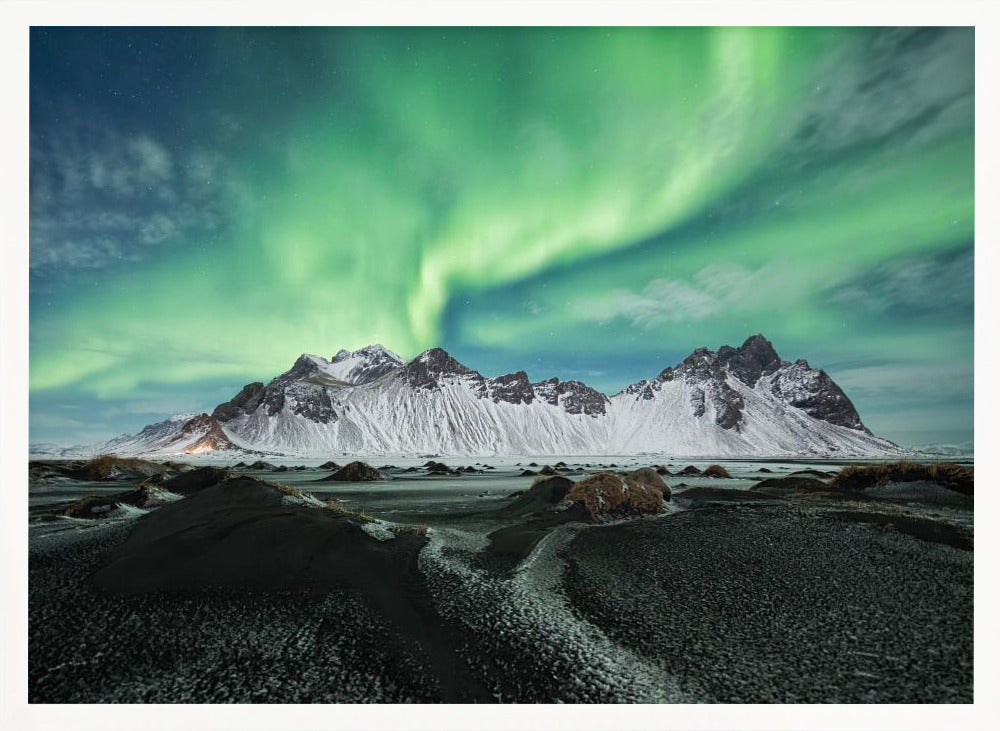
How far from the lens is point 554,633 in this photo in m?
5.09

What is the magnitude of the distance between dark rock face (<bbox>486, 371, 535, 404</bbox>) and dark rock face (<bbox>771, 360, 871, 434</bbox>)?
75.4m

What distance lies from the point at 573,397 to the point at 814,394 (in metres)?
69.0

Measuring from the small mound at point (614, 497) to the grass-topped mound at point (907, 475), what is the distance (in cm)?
913

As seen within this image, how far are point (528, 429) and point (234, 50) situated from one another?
356 feet

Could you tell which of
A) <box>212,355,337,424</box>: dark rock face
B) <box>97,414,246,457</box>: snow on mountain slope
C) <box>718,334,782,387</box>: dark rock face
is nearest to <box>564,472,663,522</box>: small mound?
<box>97,414,246,457</box>: snow on mountain slope

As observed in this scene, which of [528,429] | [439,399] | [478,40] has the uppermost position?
[478,40]

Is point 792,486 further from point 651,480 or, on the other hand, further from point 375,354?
point 375,354

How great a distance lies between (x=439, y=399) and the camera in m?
114

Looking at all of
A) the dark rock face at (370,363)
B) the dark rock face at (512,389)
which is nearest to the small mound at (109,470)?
the dark rock face at (512,389)

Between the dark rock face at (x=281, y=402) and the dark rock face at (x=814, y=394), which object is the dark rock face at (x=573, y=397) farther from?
the dark rock face at (x=281, y=402)

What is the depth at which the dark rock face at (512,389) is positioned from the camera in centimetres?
12862

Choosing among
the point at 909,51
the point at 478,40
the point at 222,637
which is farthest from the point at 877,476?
the point at 222,637
